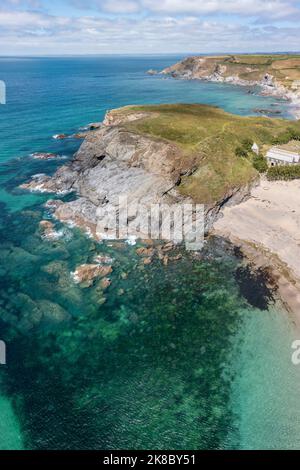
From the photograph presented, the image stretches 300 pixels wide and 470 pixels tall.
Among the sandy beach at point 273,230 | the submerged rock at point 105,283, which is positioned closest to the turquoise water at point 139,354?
the submerged rock at point 105,283

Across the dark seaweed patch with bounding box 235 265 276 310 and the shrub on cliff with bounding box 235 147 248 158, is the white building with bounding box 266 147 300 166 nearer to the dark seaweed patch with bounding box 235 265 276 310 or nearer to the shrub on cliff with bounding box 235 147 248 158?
the shrub on cliff with bounding box 235 147 248 158

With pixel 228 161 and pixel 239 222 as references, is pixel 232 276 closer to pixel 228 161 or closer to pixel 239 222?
pixel 239 222

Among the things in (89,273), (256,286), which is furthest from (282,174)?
(89,273)

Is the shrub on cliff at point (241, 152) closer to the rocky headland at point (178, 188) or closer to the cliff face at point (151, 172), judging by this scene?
the rocky headland at point (178, 188)

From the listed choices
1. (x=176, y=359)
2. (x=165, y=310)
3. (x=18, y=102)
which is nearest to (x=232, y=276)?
(x=165, y=310)

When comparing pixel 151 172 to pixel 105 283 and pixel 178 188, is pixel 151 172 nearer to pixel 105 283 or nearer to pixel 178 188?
pixel 178 188

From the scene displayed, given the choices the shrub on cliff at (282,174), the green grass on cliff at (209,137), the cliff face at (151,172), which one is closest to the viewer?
the cliff face at (151,172)
